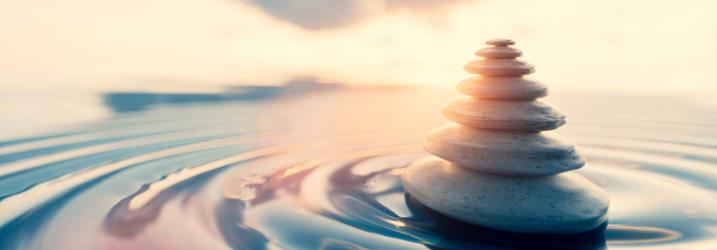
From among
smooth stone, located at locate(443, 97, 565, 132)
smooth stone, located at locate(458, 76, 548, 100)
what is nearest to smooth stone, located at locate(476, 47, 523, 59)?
smooth stone, located at locate(458, 76, 548, 100)

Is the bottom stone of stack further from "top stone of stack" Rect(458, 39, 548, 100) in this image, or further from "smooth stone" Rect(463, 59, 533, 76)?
"smooth stone" Rect(463, 59, 533, 76)

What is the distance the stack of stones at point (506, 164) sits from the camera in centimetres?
479

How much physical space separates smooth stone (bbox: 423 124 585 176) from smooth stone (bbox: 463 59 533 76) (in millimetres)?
608

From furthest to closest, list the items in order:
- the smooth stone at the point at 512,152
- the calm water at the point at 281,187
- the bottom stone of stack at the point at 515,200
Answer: the smooth stone at the point at 512,152, the bottom stone of stack at the point at 515,200, the calm water at the point at 281,187

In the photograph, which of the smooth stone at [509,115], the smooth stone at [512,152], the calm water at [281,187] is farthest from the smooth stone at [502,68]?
the calm water at [281,187]

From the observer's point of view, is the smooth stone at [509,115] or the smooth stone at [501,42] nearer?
the smooth stone at [509,115]

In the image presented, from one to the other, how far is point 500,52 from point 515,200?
156 cm

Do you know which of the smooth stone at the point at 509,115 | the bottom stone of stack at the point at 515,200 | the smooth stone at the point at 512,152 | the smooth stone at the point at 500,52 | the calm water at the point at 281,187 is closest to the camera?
the calm water at the point at 281,187

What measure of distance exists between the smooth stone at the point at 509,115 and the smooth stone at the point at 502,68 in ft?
0.94

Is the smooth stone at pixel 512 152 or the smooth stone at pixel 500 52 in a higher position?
the smooth stone at pixel 500 52

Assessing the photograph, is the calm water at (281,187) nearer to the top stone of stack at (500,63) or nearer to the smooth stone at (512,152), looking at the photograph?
the smooth stone at (512,152)

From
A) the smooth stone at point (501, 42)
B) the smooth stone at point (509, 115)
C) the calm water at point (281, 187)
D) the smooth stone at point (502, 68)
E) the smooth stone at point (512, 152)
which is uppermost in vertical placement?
the smooth stone at point (501, 42)

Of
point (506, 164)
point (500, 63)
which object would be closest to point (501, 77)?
point (500, 63)

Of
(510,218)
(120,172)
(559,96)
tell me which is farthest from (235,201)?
(559,96)
